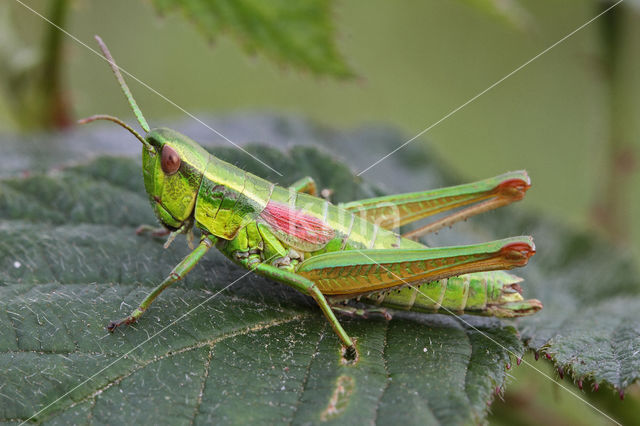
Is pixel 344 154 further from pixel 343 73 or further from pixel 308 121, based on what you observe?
pixel 343 73

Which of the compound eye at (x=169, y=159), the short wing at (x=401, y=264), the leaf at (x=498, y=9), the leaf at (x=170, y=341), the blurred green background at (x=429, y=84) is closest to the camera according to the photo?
the leaf at (x=170, y=341)

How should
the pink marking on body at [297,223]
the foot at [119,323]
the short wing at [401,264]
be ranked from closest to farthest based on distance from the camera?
the foot at [119,323] < the short wing at [401,264] < the pink marking on body at [297,223]

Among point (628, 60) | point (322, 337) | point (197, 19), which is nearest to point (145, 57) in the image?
point (197, 19)

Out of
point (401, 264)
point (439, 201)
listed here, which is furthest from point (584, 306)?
point (401, 264)

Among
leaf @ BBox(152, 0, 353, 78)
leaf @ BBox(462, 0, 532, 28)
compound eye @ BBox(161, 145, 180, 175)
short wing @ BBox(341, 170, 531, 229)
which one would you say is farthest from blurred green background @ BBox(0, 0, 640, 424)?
compound eye @ BBox(161, 145, 180, 175)

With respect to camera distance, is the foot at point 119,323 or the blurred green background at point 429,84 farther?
the blurred green background at point 429,84

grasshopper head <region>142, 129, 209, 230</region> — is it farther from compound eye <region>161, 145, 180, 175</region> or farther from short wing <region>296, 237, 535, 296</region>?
short wing <region>296, 237, 535, 296</region>

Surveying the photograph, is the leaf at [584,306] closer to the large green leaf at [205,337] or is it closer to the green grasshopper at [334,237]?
the large green leaf at [205,337]

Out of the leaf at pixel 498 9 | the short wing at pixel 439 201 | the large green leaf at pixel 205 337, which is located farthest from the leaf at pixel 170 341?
the leaf at pixel 498 9
